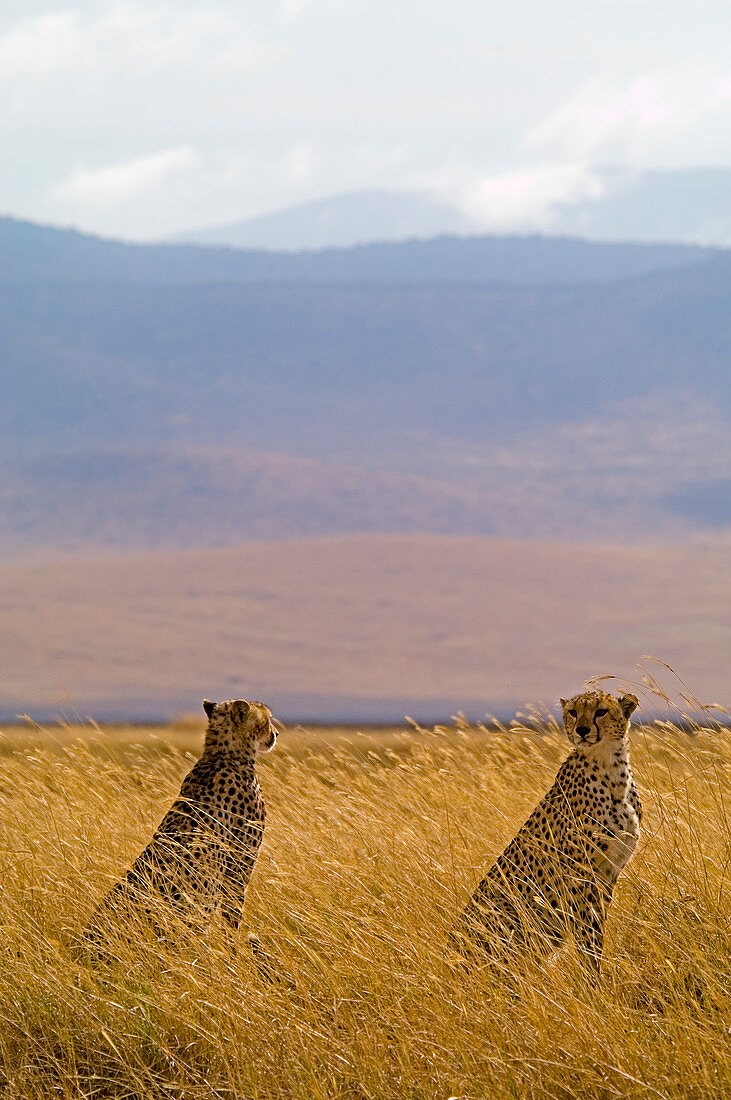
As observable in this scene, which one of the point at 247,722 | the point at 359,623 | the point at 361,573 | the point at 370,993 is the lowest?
the point at 370,993

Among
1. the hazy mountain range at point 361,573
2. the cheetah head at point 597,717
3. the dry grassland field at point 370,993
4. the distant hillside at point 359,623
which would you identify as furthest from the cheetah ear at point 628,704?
the distant hillside at point 359,623

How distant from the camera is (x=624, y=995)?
495 centimetres

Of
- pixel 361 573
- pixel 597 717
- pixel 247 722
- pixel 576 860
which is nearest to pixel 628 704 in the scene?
pixel 597 717

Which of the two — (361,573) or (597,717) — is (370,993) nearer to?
(597,717)

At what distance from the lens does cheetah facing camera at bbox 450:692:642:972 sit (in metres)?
4.97

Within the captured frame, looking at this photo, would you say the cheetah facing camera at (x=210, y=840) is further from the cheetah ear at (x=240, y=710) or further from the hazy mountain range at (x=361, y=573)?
the hazy mountain range at (x=361, y=573)

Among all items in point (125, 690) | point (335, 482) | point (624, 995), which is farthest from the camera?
point (335, 482)

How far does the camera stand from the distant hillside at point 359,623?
12294 cm

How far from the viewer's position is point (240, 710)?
573cm

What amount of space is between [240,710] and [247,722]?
0.19ft

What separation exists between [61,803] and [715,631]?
401 ft

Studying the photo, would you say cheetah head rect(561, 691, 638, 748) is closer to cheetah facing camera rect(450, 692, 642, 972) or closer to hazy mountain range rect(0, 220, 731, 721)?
cheetah facing camera rect(450, 692, 642, 972)

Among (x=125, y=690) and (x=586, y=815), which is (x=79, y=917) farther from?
(x=125, y=690)

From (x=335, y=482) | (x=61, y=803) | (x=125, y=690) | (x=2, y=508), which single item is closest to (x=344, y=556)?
(x=335, y=482)
